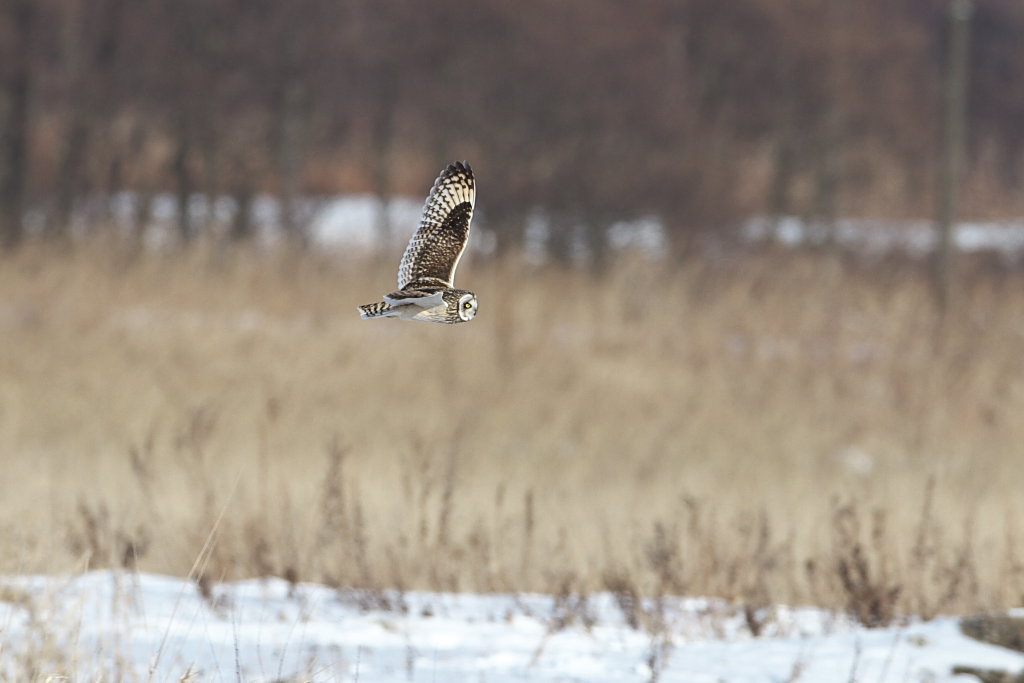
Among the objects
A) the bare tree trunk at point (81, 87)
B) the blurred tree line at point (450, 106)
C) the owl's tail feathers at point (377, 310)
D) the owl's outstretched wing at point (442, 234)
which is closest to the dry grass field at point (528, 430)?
the owl's outstretched wing at point (442, 234)

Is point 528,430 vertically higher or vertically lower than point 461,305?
lower

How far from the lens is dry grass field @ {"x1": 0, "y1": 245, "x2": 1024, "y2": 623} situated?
5.80 meters

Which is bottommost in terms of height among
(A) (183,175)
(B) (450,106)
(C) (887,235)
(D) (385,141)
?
(C) (887,235)

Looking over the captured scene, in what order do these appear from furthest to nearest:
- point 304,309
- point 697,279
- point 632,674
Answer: point 697,279 → point 304,309 → point 632,674

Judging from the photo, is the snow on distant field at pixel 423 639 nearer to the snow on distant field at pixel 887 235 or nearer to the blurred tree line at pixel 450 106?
the blurred tree line at pixel 450 106

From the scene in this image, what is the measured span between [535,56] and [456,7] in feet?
5.45

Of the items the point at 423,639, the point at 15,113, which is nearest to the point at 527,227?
the point at 15,113

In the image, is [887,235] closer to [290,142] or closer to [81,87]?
[290,142]

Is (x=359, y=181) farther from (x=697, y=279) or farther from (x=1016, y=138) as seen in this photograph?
(x=1016, y=138)

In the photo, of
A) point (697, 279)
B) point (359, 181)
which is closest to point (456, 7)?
point (359, 181)

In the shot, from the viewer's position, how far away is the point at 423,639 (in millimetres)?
4902

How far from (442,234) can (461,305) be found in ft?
1.23

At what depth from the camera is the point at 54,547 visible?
5.16m

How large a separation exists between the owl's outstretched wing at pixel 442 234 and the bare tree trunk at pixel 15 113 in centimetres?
1779
